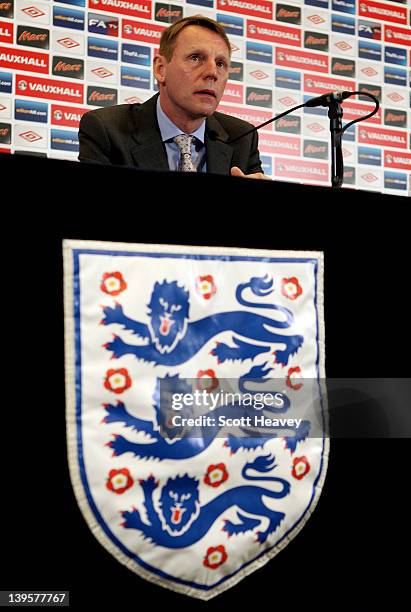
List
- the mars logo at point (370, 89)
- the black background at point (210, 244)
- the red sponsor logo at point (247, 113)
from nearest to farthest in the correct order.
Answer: the black background at point (210, 244) → the red sponsor logo at point (247, 113) → the mars logo at point (370, 89)

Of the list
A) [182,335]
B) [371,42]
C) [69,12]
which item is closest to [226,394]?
[182,335]

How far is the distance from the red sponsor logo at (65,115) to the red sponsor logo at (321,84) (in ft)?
3.79

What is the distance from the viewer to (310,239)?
1219 mm

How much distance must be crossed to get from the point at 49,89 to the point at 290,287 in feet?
7.42

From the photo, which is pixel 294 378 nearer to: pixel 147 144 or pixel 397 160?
pixel 147 144

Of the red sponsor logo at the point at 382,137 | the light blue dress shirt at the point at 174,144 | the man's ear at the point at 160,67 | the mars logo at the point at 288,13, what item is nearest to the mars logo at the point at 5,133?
the man's ear at the point at 160,67

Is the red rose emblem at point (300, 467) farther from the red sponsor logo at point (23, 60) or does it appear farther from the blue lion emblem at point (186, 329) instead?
the red sponsor logo at point (23, 60)

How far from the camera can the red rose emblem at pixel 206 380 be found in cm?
111

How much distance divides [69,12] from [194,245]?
2.41 m

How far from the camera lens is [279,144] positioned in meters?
3.59

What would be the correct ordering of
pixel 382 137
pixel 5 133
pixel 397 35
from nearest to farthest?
1. pixel 5 133
2. pixel 382 137
3. pixel 397 35

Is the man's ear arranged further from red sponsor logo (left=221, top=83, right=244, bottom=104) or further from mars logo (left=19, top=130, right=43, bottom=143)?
red sponsor logo (left=221, top=83, right=244, bottom=104)

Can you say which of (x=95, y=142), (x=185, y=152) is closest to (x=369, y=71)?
(x=185, y=152)

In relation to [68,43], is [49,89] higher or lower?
lower
